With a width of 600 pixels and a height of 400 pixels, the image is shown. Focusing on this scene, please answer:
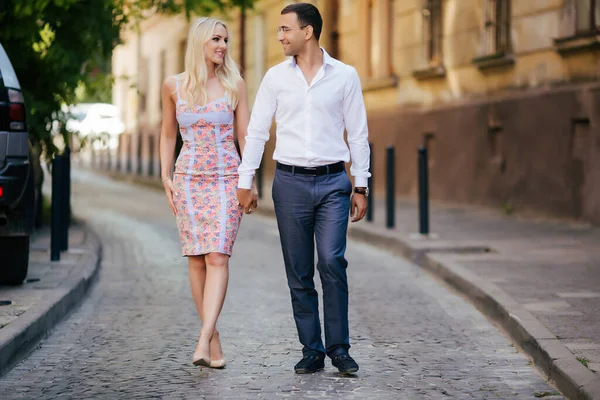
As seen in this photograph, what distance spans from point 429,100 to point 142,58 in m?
28.3

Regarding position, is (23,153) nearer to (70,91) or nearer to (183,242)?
(183,242)

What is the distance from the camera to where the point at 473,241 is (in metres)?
12.3

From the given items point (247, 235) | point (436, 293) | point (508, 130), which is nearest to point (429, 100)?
point (508, 130)

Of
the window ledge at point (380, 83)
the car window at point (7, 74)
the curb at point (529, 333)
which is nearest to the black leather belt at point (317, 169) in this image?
the curb at point (529, 333)

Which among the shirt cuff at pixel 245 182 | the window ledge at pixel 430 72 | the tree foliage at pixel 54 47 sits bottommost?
the shirt cuff at pixel 245 182

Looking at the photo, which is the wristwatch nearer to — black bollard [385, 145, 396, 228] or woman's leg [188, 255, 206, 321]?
woman's leg [188, 255, 206, 321]

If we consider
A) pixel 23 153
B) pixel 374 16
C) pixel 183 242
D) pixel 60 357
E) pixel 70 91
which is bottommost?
pixel 60 357

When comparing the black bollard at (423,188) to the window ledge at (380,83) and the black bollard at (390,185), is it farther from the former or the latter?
the window ledge at (380,83)

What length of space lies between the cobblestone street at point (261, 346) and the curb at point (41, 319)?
73 millimetres

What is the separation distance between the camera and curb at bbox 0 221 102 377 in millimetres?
6430

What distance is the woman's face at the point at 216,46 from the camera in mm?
6172

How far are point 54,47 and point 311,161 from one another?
7766 mm

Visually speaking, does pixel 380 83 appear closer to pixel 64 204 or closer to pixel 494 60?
pixel 494 60

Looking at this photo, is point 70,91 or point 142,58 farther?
point 142,58
